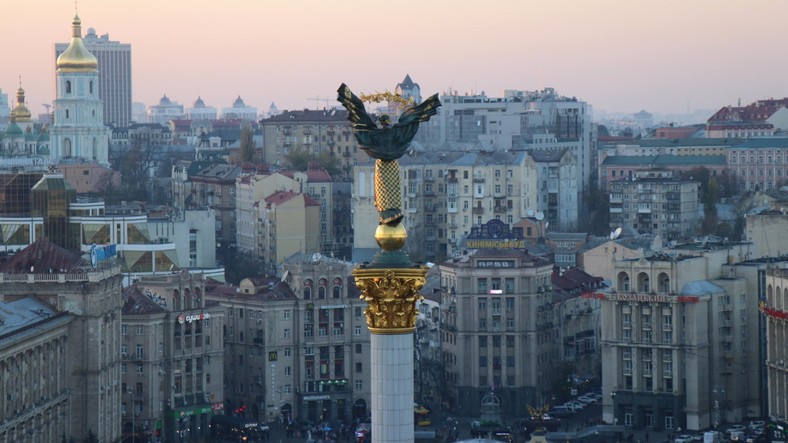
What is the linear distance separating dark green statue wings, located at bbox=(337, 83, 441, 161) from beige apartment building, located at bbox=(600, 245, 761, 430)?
57.5 m

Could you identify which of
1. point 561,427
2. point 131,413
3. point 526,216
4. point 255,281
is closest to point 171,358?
point 131,413

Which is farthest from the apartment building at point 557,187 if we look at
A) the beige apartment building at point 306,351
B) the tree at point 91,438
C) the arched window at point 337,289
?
the tree at point 91,438

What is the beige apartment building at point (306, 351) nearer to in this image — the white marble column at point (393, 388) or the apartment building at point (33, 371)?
the apartment building at point (33, 371)

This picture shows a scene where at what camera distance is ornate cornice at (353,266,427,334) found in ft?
131

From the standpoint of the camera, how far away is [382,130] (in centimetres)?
4019

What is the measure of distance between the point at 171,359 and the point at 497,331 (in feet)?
52.7

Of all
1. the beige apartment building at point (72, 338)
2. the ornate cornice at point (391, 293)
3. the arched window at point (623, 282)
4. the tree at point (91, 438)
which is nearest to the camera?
the ornate cornice at point (391, 293)

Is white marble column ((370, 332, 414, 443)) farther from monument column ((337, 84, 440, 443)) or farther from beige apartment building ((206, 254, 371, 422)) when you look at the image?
beige apartment building ((206, 254, 371, 422))

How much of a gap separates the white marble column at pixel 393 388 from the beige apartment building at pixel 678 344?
57895mm

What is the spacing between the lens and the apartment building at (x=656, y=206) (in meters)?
166

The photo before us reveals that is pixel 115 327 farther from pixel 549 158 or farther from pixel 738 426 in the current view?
pixel 549 158

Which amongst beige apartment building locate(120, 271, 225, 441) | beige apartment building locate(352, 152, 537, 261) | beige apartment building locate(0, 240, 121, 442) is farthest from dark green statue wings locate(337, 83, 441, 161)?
beige apartment building locate(352, 152, 537, 261)

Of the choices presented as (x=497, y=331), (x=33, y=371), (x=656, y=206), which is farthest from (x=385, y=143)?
(x=656, y=206)

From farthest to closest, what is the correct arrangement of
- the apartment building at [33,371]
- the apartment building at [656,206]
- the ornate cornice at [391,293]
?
the apartment building at [656,206] → the apartment building at [33,371] → the ornate cornice at [391,293]
